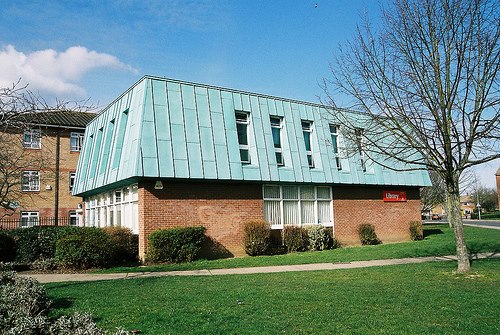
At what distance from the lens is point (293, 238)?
1800 cm

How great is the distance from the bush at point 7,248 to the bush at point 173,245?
546 cm

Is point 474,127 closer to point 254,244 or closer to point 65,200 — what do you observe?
point 254,244

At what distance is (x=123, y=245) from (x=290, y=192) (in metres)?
7.45

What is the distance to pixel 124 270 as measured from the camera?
13.2m

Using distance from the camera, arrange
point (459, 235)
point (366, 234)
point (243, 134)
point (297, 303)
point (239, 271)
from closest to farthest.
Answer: point (297, 303), point (459, 235), point (239, 271), point (243, 134), point (366, 234)

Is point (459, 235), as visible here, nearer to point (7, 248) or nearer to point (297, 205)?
point (297, 205)

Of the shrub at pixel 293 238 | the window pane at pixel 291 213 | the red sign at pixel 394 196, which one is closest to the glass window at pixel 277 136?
the window pane at pixel 291 213

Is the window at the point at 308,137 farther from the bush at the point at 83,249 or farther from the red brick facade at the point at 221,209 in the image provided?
the bush at the point at 83,249

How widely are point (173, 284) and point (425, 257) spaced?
9.65 meters

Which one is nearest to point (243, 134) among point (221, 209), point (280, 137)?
point (280, 137)

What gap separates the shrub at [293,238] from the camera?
17891mm

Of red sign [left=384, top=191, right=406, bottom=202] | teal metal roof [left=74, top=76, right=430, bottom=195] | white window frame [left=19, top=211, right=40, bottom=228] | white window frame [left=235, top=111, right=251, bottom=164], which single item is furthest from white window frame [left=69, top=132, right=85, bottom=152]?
red sign [left=384, top=191, right=406, bottom=202]

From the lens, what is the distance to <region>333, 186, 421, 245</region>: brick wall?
2034 centimetres

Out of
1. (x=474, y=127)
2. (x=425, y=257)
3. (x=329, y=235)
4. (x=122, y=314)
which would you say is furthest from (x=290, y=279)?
(x=329, y=235)
